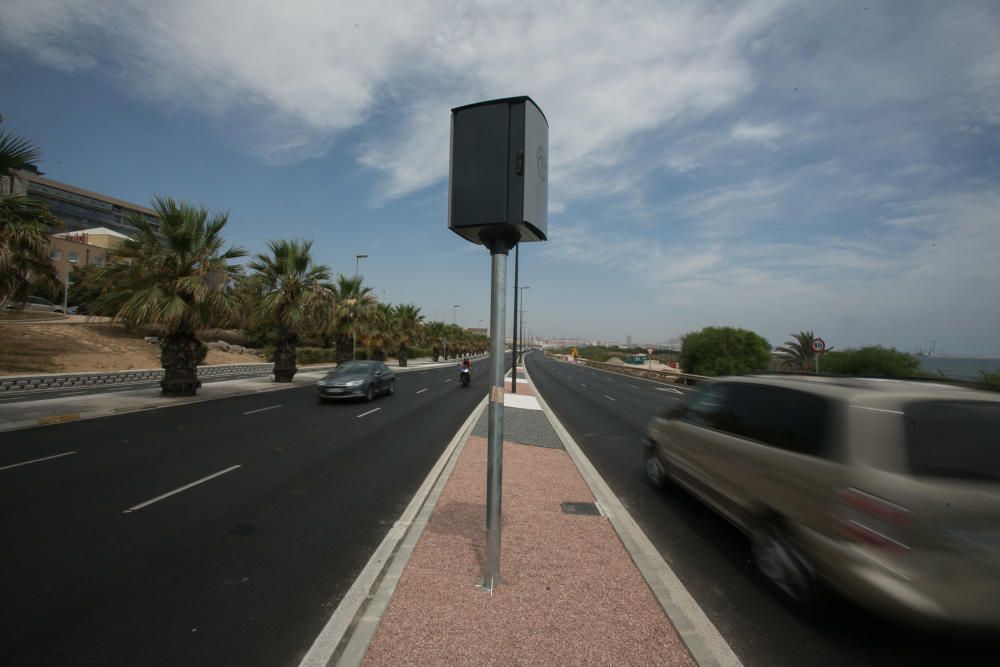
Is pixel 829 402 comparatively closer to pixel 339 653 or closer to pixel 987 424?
pixel 987 424

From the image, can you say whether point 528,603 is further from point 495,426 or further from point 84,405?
point 84,405

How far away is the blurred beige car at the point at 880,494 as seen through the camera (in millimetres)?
2551

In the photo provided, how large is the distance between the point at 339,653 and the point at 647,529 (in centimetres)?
339

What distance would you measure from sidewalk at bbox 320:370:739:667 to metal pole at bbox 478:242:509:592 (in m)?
0.19

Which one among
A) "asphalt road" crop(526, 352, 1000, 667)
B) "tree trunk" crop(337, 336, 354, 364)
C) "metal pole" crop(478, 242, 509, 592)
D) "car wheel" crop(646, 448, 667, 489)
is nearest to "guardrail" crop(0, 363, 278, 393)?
"tree trunk" crop(337, 336, 354, 364)

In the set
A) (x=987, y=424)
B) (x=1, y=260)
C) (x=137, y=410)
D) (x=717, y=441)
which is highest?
(x=1, y=260)

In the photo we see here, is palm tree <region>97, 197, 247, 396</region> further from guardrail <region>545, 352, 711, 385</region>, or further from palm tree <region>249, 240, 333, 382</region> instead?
guardrail <region>545, 352, 711, 385</region>

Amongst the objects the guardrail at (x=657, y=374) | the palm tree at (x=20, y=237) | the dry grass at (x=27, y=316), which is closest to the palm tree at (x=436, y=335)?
the guardrail at (x=657, y=374)

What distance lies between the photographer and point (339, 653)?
275 centimetres

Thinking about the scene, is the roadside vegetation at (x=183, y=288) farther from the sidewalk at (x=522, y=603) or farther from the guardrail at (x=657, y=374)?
the guardrail at (x=657, y=374)

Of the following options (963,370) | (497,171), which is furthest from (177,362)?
(963,370)

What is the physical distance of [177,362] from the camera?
1661 centimetres

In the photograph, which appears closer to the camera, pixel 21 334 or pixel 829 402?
pixel 829 402

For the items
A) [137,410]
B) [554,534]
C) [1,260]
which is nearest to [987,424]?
[554,534]
